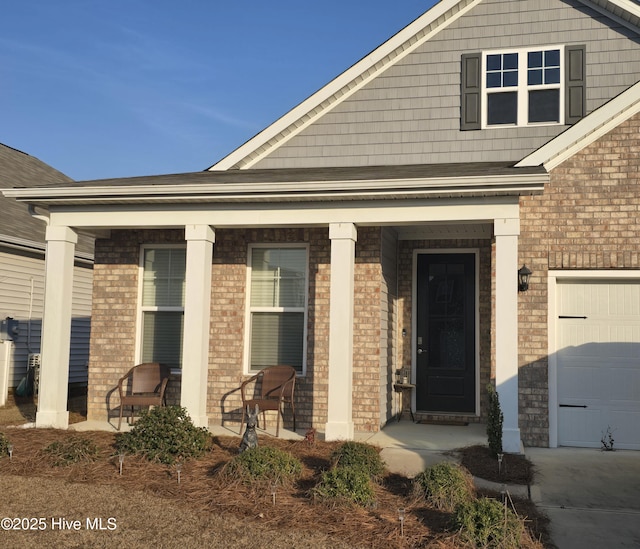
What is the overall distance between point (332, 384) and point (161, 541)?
400 centimetres

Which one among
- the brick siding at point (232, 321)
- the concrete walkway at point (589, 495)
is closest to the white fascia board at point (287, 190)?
the brick siding at point (232, 321)

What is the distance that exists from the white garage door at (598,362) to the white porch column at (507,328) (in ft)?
4.18

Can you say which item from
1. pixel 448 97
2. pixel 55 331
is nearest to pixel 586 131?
pixel 448 97

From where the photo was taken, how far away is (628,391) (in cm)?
877

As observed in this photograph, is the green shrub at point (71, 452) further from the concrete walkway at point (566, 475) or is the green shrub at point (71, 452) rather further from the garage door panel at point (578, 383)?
the garage door panel at point (578, 383)

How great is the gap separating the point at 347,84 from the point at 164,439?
21.7 feet

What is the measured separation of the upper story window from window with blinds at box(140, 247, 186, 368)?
15.9 feet

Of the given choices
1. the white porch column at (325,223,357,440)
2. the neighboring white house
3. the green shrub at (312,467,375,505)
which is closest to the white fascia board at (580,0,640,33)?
the neighboring white house

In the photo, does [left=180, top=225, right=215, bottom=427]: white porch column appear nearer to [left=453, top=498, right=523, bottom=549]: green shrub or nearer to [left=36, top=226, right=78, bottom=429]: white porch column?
[left=36, top=226, right=78, bottom=429]: white porch column

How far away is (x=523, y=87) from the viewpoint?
10.5 metres

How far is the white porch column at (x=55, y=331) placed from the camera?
904 cm

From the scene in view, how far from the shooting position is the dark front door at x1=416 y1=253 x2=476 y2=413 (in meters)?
10.4

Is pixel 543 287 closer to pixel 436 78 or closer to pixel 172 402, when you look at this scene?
pixel 436 78

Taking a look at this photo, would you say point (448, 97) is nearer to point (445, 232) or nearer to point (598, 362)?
point (445, 232)
